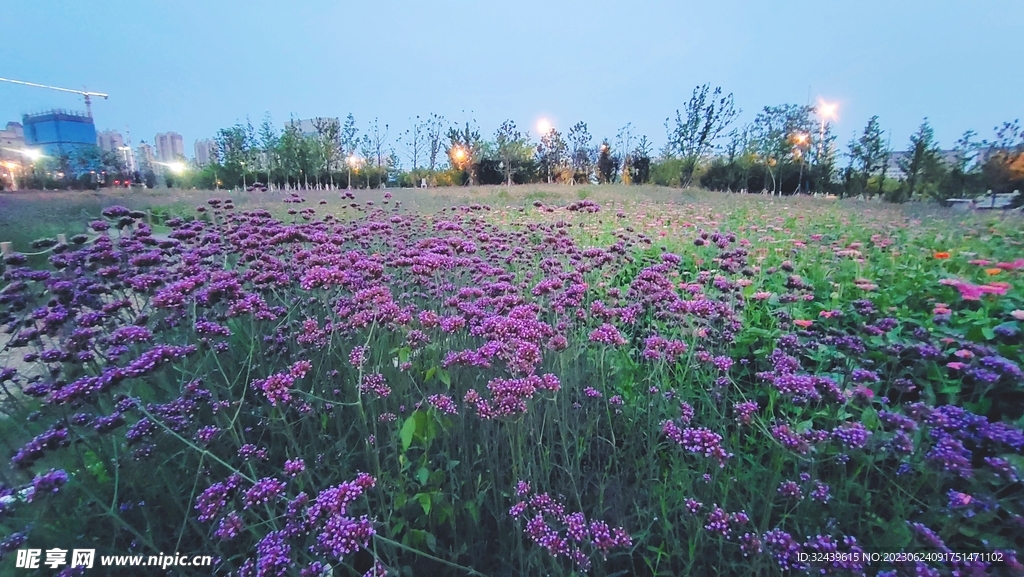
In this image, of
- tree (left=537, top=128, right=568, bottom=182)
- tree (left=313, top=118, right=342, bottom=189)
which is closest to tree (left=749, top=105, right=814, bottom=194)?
tree (left=537, top=128, right=568, bottom=182)

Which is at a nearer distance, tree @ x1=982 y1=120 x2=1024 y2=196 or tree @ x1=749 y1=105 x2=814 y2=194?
tree @ x1=982 y1=120 x2=1024 y2=196

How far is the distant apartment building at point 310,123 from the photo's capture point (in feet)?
135

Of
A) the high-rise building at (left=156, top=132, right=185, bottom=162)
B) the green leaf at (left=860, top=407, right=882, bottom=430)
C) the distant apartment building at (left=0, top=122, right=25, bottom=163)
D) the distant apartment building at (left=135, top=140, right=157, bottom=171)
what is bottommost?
the green leaf at (left=860, top=407, right=882, bottom=430)

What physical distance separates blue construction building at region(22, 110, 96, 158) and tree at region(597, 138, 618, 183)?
46.5 m

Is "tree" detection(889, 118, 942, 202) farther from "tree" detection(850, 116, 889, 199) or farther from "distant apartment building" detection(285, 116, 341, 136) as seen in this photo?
"distant apartment building" detection(285, 116, 341, 136)

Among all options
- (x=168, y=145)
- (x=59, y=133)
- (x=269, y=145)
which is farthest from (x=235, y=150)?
(x=168, y=145)

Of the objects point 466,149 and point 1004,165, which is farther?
point 466,149

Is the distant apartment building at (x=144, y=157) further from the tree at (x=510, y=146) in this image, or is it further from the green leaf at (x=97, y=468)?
the green leaf at (x=97, y=468)

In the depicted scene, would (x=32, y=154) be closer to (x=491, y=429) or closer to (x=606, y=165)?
(x=606, y=165)

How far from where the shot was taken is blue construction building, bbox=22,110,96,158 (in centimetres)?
3819

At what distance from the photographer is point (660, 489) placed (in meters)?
1.88

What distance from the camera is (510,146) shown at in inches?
1454

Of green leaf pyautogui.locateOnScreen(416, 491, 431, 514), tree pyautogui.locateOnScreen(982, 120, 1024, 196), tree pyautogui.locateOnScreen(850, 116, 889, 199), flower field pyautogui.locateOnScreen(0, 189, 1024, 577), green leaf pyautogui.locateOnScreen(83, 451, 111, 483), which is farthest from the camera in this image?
tree pyautogui.locateOnScreen(850, 116, 889, 199)

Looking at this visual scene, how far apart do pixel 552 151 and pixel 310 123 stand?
2686 centimetres
